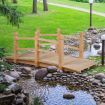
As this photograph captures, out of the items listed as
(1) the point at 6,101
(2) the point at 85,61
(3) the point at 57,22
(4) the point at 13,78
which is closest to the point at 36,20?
(3) the point at 57,22

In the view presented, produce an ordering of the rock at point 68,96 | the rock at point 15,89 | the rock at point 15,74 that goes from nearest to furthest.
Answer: the rock at point 15,89, the rock at point 68,96, the rock at point 15,74

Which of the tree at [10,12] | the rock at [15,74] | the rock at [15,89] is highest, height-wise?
the tree at [10,12]

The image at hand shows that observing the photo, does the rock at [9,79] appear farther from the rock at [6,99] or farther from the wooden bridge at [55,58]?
the wooden bridge at [55,58]

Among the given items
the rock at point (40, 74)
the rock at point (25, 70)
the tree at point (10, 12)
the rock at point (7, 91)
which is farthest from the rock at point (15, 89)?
the tree at point (10, 12)

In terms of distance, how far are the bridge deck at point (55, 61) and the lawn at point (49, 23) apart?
2.62 metres

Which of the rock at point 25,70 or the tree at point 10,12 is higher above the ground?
the tree at point 10,12

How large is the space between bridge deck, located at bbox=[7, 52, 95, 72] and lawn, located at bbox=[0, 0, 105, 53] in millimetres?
2619

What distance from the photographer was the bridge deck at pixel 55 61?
18250 mm

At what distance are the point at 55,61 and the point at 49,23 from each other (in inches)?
545

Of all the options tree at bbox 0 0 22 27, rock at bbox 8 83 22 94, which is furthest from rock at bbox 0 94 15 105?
tree at bbox 0 0 22 27

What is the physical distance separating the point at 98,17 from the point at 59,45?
19.1 metres

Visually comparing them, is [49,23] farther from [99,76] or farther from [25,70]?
[99,76]

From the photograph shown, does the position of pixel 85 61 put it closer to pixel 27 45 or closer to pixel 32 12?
pixel 27 45

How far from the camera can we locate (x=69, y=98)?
15.2m
